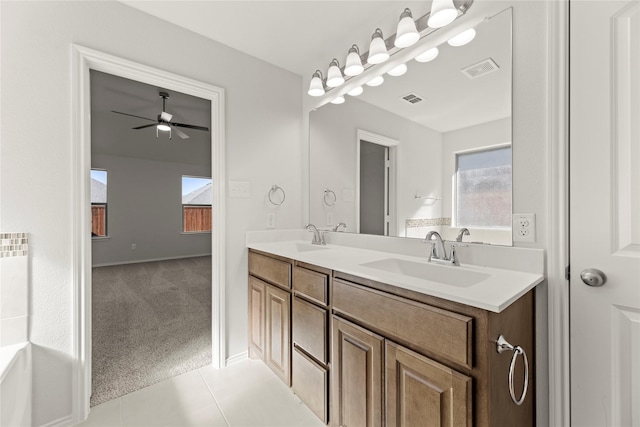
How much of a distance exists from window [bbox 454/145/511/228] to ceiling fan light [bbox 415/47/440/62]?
565 mm

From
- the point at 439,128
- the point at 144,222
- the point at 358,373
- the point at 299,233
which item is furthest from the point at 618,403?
the point at 144,222

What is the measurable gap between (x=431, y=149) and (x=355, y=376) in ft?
4.05

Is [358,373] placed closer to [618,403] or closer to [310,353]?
[310,353]

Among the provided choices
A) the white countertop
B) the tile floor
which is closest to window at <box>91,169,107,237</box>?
the tile floor

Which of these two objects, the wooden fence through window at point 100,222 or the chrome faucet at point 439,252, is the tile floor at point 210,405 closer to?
the chrome faucet at point 439,252

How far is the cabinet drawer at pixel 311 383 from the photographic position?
53.5 inches

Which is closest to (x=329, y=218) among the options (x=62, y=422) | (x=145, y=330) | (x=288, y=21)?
(x=288, y=21)

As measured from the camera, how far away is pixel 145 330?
259cm

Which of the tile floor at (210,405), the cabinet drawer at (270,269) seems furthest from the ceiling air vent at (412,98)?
the tile floor at (210,405)

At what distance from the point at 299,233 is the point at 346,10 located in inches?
64.2

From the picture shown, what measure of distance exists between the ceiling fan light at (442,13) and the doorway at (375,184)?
64 centimetres

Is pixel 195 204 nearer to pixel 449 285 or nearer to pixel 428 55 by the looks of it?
pixel 428 55

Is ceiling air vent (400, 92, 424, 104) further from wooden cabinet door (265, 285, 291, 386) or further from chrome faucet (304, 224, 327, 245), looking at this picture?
wooden cabinet door (265, 285, 291, 386)

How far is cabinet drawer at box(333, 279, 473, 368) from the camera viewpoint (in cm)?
84
